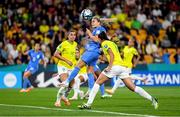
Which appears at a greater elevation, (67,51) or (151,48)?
(67,51)

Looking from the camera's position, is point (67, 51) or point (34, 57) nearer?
point (67, 51)

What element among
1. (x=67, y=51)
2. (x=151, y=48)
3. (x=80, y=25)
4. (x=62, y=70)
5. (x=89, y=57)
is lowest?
(x=151, y=48)

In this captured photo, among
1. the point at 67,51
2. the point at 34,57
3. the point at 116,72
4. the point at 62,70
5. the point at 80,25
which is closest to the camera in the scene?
the point at 116,72

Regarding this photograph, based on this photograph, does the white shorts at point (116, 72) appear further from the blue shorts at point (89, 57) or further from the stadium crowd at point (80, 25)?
the stadium crowd at point (80, 25)

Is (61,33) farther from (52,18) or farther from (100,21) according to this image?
(100,21)

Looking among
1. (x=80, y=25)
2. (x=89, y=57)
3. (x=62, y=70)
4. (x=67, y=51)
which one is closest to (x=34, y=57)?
(x=80, y=25)

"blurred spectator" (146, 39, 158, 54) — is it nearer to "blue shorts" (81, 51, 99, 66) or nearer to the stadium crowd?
the stadium crowd

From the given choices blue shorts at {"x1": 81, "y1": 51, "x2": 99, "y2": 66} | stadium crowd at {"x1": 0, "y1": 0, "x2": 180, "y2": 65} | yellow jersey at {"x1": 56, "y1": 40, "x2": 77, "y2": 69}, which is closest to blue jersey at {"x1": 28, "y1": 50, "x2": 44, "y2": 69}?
stadium crowd at {"x1": 0, "y1": 0, "x2": 180, "y2": 65}

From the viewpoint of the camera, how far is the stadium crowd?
35594 millimetres

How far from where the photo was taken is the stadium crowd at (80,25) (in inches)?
1401

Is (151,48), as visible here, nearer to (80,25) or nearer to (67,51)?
(80,25)

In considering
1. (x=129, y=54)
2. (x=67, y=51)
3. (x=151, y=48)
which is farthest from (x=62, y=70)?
(x=151, y=48)

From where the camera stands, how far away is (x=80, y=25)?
124 ft

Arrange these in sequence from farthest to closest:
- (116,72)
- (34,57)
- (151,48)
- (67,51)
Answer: (151,48) → (34,57) → (67,51) → (116,72)
